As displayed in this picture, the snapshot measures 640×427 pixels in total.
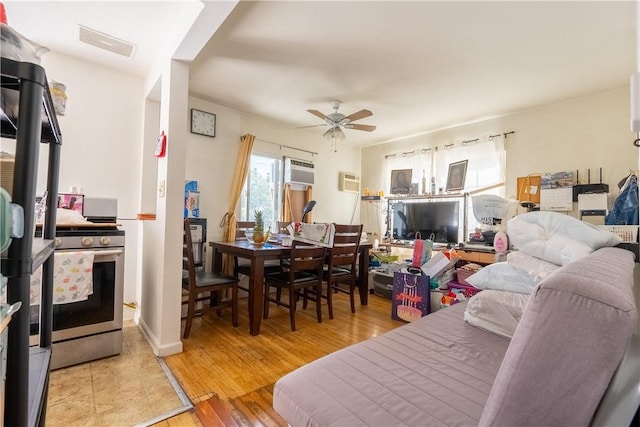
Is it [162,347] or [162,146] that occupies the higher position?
[162,146]

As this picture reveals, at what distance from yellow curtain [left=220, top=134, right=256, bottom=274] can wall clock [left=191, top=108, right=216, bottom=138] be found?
1.35 ft

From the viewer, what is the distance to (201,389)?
1722 millimetres

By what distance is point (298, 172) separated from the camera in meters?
4.39

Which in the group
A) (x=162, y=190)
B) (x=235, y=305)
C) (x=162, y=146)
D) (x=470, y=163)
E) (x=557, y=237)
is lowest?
(x=235, y=305)

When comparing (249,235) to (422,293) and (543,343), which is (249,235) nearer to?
(422,293)

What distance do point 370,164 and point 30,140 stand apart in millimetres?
5154

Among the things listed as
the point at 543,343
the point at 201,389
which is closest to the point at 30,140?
the point at 543,343

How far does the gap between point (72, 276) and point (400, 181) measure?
4320 millimetres

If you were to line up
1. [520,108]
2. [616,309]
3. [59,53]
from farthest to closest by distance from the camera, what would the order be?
[520,108], [59,53], [616,309]

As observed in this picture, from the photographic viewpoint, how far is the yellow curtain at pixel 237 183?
3.55 metres

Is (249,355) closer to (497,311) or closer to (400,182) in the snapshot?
(497,311)

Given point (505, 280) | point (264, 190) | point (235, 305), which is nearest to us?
point (505, 280)

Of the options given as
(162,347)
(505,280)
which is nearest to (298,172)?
(162,347)

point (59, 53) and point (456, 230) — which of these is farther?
point (456, 230)
